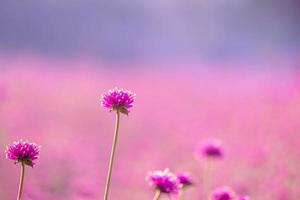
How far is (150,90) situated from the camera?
28.3 feet

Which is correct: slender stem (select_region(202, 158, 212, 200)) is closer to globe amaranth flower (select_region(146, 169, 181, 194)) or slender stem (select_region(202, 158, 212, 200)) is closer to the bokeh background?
the bokeh background

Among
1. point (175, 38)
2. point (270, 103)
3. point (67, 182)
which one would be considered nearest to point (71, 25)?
point (175, 38)

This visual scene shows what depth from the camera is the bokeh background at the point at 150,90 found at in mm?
4414

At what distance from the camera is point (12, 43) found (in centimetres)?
1088

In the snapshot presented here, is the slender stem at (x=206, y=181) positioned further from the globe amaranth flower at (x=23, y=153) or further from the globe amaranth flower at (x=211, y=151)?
the globe amaranth flower at (x=23, y=153)

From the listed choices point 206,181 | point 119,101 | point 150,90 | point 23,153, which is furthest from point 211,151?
point 150,90

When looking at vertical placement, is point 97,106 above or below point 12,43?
below

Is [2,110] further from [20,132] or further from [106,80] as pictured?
[106,80]

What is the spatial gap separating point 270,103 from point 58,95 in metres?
2.53

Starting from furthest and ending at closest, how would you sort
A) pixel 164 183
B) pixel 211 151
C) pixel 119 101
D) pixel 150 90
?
pixel 150 90
pixel 211 151
pixel 119 101
pixel 164 183

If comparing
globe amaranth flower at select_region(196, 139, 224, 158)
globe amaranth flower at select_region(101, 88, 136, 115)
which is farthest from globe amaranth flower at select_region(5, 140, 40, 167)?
globe amaranth flower at select_region(196, 139, 224, 158)

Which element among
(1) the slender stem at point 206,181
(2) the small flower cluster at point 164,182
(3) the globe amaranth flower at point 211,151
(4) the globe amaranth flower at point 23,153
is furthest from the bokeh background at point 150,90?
(2) the small flower cluster at point 164,182

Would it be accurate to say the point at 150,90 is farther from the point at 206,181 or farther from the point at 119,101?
the point at 119,101

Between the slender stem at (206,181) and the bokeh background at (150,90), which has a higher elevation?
the bokeh background at (150,90)
